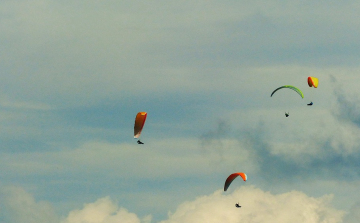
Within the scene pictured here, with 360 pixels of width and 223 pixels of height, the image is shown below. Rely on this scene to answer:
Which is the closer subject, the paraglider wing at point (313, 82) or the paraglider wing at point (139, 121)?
the paraglider wing at point (313, 82)

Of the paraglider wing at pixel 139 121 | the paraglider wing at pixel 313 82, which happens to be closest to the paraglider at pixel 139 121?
the paraglider wing at pixel 139 121

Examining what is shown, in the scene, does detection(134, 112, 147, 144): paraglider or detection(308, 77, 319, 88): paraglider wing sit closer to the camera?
detection(308, 77, 319, 88): paraglider wing

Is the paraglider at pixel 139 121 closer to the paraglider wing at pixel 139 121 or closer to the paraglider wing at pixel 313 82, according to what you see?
the paraglider wing at pixel 139 121

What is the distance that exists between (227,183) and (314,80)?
3427 cm

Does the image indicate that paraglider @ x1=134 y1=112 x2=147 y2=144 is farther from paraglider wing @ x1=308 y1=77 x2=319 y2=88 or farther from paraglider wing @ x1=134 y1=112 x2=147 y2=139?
paraglider wing @ x1=308 y1=77 x2=319 y2=88

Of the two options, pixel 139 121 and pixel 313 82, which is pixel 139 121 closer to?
pixel 139 121

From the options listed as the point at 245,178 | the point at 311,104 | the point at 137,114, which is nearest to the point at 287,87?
the point at 311,104

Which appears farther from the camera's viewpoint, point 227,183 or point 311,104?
point 227,183

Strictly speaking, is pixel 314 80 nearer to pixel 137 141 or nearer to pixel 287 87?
pixel 287 87

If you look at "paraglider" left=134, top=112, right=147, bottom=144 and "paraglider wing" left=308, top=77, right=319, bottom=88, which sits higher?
"paraglider wing" left=308, top=77, right=319, bottom=88

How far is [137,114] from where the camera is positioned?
511 ft

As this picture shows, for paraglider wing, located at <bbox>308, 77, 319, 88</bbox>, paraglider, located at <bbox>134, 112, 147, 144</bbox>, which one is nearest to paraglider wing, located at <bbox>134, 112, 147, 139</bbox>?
paraglider, located at <bbox>134, 112, 147, 144</bbox>

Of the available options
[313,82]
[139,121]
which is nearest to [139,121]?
[139,121]

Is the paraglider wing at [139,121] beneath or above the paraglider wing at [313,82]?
beneath
